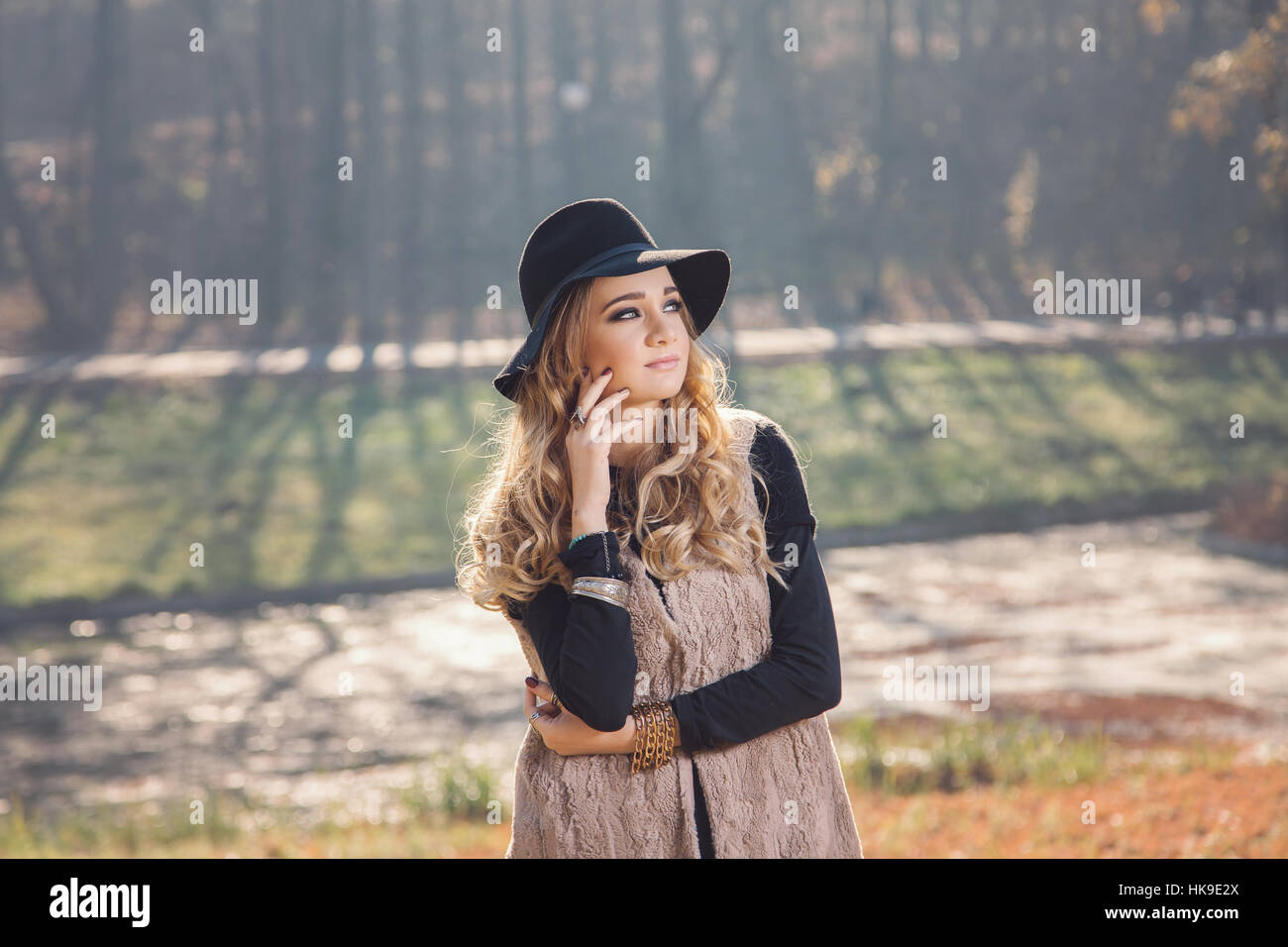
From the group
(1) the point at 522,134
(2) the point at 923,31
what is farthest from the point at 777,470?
(2) the point at 923,31

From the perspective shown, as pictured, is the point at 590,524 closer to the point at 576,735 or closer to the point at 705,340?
the point at 576,735

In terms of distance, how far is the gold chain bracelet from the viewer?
251cm

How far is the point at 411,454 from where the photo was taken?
18422 mm

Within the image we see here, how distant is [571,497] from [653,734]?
552 mm

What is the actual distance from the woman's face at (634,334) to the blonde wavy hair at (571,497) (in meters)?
0.04

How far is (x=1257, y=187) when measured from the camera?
3150cm

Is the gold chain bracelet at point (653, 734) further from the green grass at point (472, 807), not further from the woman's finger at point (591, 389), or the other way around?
the green grass at point (472, 807)

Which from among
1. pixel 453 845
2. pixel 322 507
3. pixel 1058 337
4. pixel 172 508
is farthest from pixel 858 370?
pixel 453 845

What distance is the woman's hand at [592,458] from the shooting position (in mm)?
2520

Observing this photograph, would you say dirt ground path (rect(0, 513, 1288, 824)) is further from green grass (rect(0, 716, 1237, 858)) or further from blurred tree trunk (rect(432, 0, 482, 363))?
blurred tree trunk (rect(432, 0, 482, 363))

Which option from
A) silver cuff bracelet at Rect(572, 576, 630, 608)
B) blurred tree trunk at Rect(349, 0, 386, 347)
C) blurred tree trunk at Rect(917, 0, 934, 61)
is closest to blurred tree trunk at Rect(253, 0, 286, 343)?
blurred tree trunk at Rect(349, 0, 386, 347)
